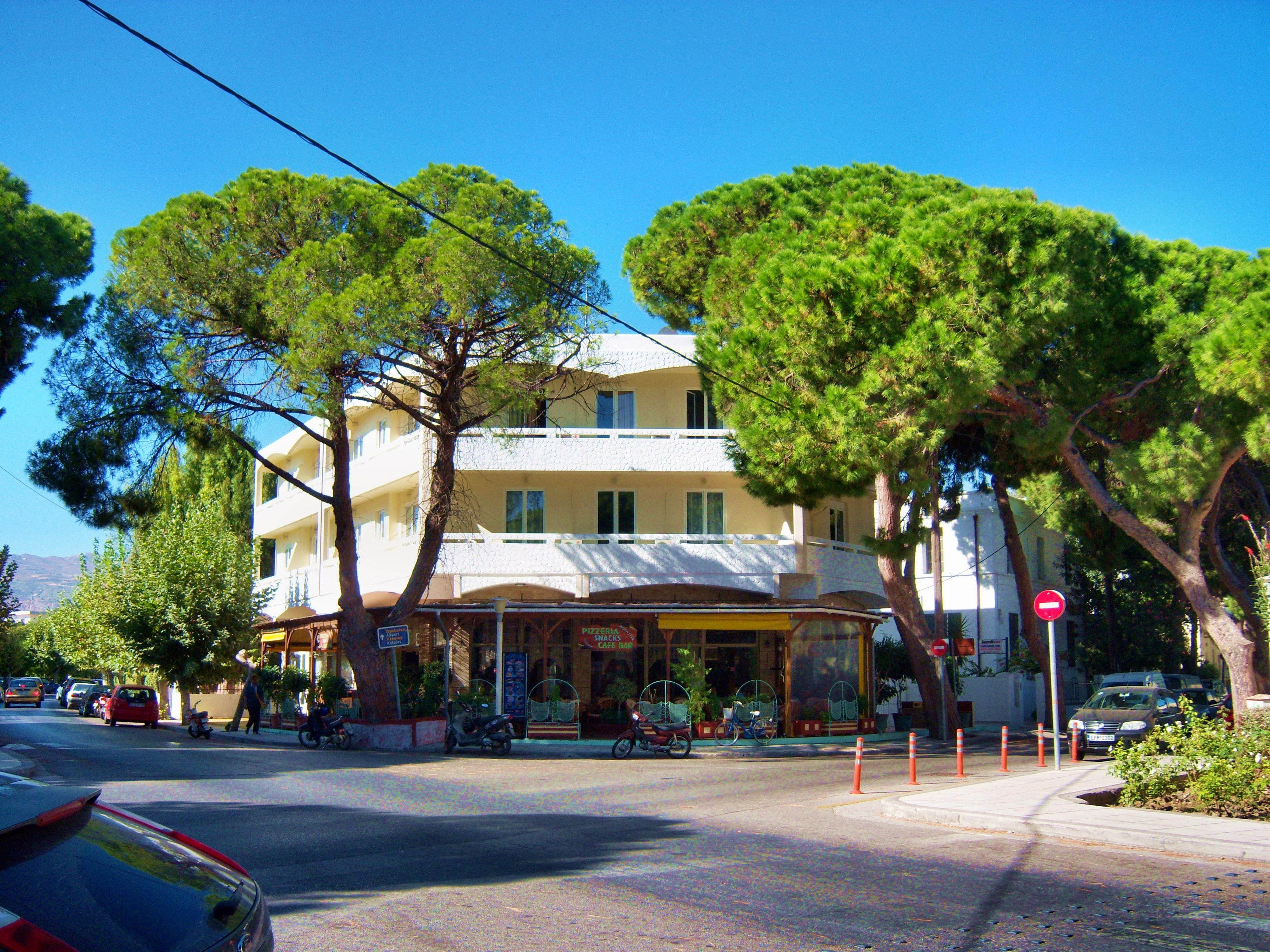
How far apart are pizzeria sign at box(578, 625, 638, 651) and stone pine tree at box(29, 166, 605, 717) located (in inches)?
175

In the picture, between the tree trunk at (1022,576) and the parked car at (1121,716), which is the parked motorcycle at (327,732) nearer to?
the parked car at (1121,716)

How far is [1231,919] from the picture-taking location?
7.21 m

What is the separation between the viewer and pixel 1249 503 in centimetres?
3091

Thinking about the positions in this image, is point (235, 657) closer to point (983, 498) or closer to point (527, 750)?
point (527, 750)

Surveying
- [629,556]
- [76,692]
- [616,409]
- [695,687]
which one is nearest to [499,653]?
[629,556]

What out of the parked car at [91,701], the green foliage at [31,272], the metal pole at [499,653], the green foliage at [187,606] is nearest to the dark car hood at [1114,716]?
the metal pole at [499,653]

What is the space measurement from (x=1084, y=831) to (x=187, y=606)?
30.4 meters


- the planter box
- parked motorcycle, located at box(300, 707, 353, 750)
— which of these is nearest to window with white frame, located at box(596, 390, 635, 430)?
the planter box

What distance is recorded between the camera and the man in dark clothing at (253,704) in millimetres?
30719

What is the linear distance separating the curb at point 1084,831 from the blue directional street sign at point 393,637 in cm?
1472

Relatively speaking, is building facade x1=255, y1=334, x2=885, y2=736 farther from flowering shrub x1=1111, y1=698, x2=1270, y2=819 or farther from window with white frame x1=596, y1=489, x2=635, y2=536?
flowering shrub x1=1111, y1=698, x2=1270, y2=819

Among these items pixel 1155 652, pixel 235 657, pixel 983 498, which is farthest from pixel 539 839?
pixel 1155 652

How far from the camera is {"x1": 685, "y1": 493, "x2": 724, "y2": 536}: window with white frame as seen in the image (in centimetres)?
3066

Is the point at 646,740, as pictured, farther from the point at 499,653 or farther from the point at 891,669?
the point at 891,669
